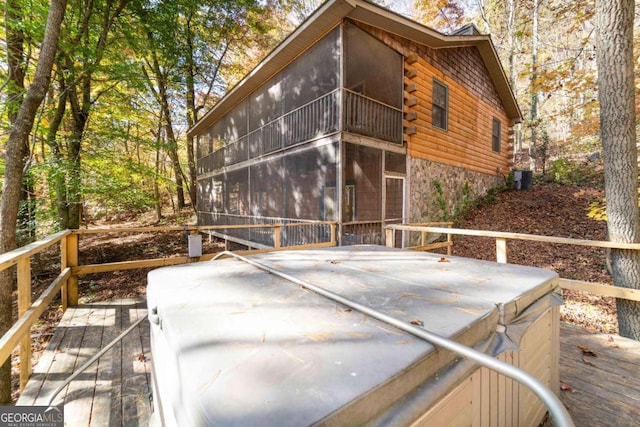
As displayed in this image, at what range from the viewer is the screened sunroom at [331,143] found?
21.6 ft

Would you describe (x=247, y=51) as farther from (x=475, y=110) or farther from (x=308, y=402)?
(x=308, y=402)

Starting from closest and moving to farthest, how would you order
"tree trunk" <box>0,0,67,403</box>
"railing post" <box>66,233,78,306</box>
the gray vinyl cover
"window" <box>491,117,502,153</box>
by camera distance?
the gray vinyl cover, "railing post" <box>66,233,78,306</box>, "tree trunk" <box>0,0,67,403</box>, "window" <box>491,117,502,153</box>

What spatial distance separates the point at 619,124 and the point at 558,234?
16.8 ft

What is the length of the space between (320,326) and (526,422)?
1704 millimetres

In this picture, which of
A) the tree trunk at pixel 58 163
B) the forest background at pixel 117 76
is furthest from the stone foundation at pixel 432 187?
the tree trunk at pixel 58 163

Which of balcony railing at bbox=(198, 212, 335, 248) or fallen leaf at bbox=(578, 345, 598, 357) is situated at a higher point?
balcony railing at bbox=(198, 212, 335, 248)

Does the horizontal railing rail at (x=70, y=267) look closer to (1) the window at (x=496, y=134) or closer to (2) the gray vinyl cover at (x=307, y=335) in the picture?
(2) the gray vinyl cover at (x=307, y=335)

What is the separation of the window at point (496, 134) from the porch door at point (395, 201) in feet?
23.2

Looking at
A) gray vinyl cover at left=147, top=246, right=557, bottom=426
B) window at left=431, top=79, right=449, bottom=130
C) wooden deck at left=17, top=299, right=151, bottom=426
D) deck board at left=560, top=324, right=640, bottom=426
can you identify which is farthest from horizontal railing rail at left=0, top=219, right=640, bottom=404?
window at left=431, top=79, right=449, bottom=130

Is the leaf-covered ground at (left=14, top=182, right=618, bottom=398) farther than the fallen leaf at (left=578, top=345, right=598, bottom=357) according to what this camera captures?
Yes

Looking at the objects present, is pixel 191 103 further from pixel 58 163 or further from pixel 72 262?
pixel 72 262

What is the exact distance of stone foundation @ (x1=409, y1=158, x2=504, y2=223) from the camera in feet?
26.8

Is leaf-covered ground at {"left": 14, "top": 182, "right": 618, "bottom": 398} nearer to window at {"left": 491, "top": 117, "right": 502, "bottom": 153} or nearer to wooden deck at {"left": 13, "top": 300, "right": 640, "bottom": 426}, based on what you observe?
wooden deck at {"left": 13, "top": 300, "right": 640, "bottom": 426}

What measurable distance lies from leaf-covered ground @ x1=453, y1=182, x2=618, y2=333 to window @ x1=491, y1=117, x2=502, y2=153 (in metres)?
2.14
